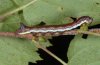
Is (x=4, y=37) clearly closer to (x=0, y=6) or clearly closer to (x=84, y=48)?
(x=0, y=6)

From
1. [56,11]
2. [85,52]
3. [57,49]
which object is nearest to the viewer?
[85,52]

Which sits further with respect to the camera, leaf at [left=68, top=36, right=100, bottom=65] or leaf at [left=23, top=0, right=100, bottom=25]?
leaf at [left=23, top=0, right=100, bottom=25]

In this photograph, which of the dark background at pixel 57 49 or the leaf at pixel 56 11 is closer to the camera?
the leaf at pixel 56 11

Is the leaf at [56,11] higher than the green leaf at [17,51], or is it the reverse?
the leaf at [56,11]

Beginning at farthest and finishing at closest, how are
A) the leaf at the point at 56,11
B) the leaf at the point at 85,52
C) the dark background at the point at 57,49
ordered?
the dark background at the point at 57,49 < the leaf at the point at 56,11 < the leaf at the point at 85,52

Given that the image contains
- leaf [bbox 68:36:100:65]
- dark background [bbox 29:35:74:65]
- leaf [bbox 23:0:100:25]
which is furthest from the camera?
dark background [bbox 29:35:74:65]

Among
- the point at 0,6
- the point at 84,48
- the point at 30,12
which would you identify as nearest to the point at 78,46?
the point at 84,48
